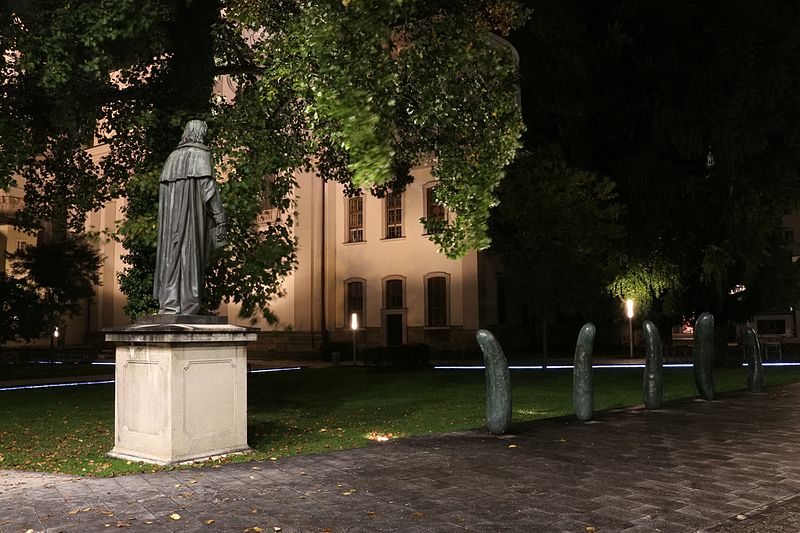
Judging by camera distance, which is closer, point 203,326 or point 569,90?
point 203,326

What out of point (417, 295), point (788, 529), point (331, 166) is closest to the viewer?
point (788, 529)

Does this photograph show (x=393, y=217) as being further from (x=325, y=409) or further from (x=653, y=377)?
(x=653, y=377)

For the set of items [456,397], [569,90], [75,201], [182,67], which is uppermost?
[569,90]

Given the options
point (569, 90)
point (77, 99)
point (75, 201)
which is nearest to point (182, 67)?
point (77, 99)

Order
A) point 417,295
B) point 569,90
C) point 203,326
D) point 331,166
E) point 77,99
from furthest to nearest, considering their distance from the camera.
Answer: point 417,295, point 569,90, point 331,166, point 77,99, point 203,326

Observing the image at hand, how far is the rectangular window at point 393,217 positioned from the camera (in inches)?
1339

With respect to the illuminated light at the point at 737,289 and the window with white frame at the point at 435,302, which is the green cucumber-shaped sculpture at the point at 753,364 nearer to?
the illuminated light at the point at 737,289

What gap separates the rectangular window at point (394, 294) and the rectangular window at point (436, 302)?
1.62 m

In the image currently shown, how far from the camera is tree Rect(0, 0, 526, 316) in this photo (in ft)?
32.6

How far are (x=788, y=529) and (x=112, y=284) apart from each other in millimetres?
42293

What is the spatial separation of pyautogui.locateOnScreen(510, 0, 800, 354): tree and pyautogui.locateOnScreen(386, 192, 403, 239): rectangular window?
14.2m

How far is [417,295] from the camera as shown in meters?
33.0

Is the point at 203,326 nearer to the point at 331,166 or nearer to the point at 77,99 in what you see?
the point at 77,99

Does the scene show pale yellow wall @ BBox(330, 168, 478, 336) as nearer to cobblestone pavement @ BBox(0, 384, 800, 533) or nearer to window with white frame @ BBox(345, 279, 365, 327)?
window with white frame @ BBox(345, 279, 365, 327)
